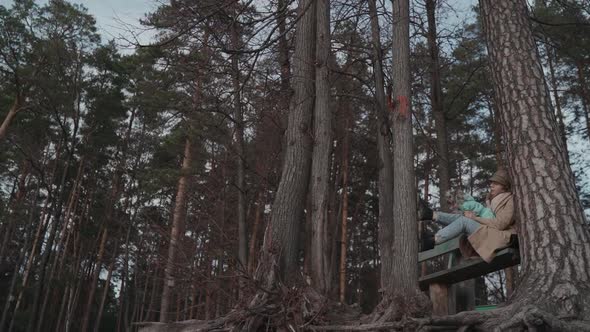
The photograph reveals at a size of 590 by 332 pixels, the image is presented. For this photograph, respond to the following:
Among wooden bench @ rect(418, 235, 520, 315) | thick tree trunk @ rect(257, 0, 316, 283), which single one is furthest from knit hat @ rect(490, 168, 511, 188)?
thick tree trunk @ rect(257, 0, 316, 283)

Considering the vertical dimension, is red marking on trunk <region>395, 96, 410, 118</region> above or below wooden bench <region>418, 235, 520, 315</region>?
above

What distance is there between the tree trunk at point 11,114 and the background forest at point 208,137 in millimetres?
79

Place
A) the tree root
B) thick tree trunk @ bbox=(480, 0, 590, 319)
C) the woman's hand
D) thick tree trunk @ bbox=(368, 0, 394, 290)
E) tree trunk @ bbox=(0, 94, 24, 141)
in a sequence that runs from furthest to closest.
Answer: tree trunk @ bbox=(0, 94, 24, 141) → thick tree trunk @ bbox=(368, 0, 394, 290) → the woman's hand → thick tree trunk @ bbox=(480, 0, 590, 319) → the tree root

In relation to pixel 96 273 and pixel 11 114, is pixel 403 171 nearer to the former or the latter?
pixel 11 114

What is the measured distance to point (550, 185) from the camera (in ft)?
10.6

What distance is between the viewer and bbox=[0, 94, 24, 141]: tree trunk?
1608 cm

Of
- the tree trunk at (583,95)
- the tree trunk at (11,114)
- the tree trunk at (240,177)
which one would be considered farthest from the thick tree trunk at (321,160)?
the tree trunk at (11,114)

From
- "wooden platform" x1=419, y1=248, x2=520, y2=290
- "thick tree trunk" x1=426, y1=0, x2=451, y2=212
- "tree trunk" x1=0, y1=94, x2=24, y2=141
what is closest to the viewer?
"wooden platform" x1=419, y1=248, x2=520, y2=290

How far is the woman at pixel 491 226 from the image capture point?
163 inches

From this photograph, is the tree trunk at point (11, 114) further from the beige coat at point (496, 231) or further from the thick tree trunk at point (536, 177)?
the thick tree trunk at point (536, 177)

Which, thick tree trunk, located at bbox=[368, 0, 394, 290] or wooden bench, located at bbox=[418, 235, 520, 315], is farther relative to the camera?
thick tree trunk, located at bbox=[368, 0, 394, 290]

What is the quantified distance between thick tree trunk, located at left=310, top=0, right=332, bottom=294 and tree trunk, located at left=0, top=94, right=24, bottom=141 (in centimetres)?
Answer: 1413

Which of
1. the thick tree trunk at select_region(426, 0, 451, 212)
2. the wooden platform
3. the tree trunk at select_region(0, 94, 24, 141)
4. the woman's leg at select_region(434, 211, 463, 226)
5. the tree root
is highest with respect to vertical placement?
the tree trunk at select_region(0, 94, 24, 141)

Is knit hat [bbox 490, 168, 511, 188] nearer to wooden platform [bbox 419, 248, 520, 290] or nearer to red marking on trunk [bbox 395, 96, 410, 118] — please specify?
wooden platform [bbox 419, 248, 520, 290]
